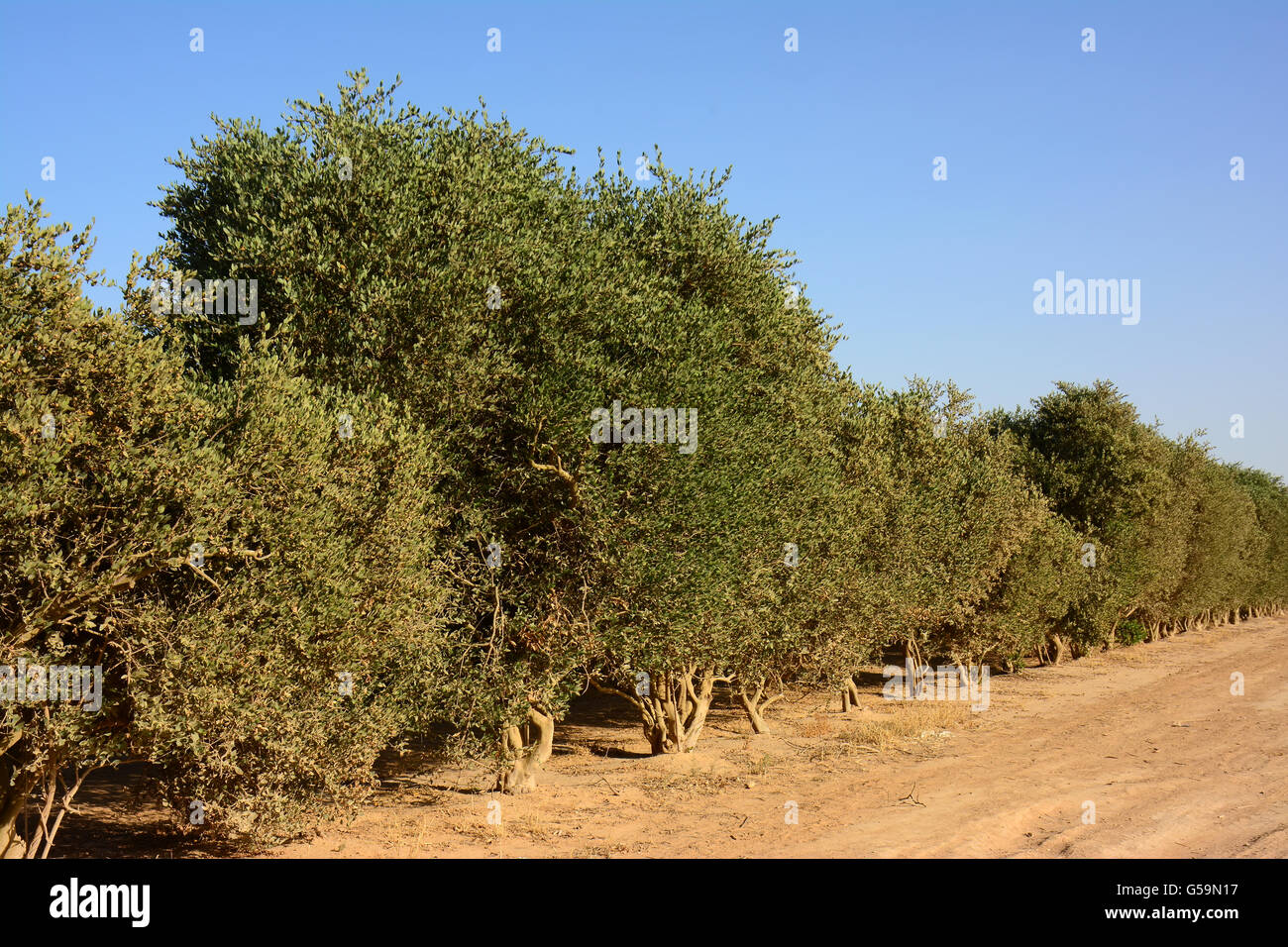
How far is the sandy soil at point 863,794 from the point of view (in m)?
16.7

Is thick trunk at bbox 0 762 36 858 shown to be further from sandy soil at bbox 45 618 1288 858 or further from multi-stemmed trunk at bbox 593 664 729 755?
multi-stemmed trunk at bbox 593 664 729 755

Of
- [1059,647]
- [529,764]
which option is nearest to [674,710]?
[529,764]

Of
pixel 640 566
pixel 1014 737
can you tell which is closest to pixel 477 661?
pixel 640 566

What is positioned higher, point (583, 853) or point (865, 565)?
point (865, 565)

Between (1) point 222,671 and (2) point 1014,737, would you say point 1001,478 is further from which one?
(1) point 222,671

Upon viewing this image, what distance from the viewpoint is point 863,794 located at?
2112 cm

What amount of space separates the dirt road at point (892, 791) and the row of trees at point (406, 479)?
165cm

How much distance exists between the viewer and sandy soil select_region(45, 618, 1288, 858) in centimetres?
1670

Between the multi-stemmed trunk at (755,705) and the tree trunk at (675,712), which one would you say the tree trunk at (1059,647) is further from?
A: the tree trunk at (675,712)

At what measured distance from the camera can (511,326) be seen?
58.5 feet

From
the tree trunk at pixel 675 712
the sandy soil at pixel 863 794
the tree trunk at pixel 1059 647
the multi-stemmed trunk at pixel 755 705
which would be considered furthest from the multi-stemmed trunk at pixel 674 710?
the tree trunk at pixel 1059 647

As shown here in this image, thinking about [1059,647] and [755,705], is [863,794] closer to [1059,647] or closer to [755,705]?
[755,705]

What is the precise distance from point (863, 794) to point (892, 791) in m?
0.71
